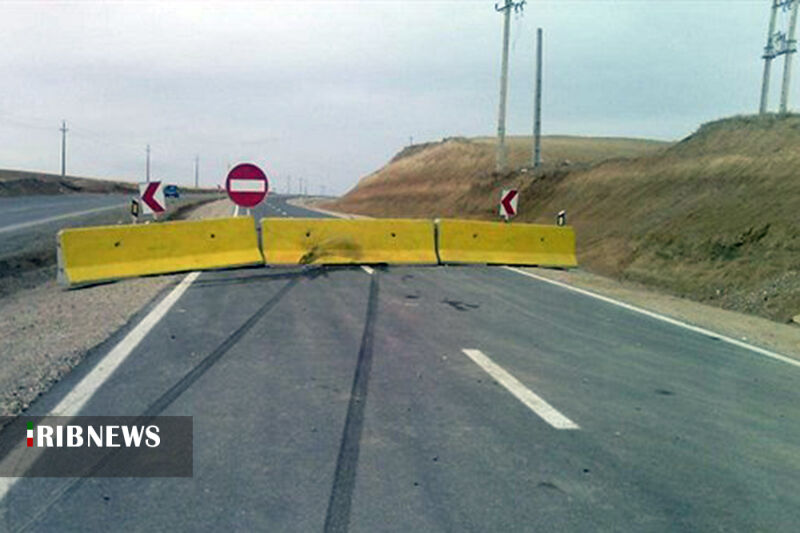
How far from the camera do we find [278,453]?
4223mm

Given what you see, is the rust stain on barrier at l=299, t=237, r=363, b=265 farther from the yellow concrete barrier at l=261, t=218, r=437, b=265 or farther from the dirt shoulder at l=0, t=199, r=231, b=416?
the dirt shoulder at l=0, t=199, r=231, b=416

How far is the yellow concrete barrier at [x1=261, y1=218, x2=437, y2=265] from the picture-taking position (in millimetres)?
13812

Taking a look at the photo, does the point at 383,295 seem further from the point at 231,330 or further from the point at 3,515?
the point at 3,515

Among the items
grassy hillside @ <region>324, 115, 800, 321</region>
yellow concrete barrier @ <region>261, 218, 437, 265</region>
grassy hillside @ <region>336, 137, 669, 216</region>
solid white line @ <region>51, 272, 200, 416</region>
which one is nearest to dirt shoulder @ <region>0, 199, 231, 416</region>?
solid white line @ <region>51, 272, 200, 416</region>

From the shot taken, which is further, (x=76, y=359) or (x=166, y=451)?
(x=76, y=359)

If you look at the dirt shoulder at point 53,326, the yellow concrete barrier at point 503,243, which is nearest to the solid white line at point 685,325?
the yellow concrete barrier at point 503,243

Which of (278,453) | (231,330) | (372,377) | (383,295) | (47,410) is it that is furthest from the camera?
(383,295)

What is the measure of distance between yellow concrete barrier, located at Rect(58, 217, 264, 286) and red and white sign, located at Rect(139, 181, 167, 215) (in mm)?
2603

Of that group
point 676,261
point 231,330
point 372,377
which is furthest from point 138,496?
point 676,261

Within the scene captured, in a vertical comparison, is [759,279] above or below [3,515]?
above

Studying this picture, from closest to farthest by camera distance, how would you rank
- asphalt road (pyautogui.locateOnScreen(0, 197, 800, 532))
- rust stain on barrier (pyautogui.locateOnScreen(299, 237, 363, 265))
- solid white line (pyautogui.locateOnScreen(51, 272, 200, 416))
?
asphalt road (pyautogui.locateOnScreen(0, 197, 800, 532)) < solid white line (pyautogui.locateOnScreen(51, 272, 200, 416)) < rust stain on barrier (pyautogui.locateOnScreen(299, 237, 363, 265))

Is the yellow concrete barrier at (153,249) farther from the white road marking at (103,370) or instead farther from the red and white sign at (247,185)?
the white road marking at (103,370)

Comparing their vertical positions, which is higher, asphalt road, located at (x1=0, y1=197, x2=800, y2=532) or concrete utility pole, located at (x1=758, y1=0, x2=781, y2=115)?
concrete utility pole, located at (x1=758, y1=0, x2=781, y2=115)

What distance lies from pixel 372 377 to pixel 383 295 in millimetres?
4614
